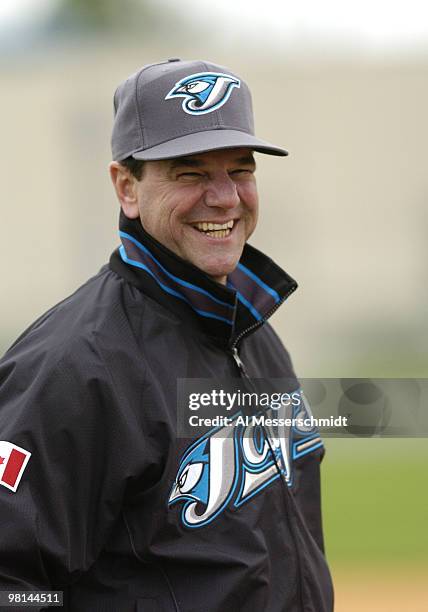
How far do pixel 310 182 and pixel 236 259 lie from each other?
12330 millimetres

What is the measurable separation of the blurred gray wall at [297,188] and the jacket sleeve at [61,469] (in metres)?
11.2

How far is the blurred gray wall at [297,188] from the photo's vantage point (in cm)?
1382

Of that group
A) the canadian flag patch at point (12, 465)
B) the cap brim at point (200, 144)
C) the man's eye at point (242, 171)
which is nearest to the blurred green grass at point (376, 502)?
the man's eye at point (242, 171)

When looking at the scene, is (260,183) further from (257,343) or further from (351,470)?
(257,343)

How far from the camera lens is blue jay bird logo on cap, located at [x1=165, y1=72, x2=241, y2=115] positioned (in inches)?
85.3

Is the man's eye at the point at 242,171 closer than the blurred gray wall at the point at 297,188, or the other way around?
the man's eye at the point at 242,171

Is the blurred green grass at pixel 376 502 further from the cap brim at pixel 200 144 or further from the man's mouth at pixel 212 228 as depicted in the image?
the cap brim at pixel 200 144

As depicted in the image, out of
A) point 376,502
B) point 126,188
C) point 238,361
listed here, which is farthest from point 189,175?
point 376,502

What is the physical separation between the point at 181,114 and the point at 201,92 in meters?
0.07

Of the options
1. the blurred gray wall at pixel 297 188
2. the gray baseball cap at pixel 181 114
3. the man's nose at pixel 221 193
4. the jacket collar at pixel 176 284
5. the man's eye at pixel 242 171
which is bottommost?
the jacket collar at pixel 176 284

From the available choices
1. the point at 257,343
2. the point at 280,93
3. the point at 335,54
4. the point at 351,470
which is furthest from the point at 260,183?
the point at 257,343

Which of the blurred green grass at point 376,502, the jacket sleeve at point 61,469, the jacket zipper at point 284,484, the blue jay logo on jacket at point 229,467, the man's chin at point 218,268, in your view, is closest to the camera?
the jacket sleeve at point 61,469

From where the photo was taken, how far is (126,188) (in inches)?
88.4

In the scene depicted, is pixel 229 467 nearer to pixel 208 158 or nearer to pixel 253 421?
pixel 253 421
